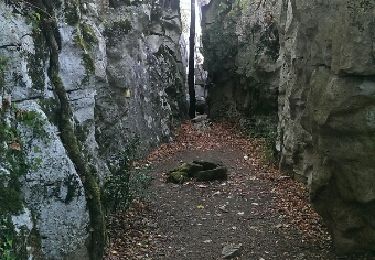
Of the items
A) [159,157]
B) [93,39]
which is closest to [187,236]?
[93,39]

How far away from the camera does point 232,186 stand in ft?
39.6

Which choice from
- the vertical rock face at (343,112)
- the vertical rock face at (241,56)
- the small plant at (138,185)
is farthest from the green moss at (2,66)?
the vertical rock face at (241,56)

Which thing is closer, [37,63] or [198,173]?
[37,63]

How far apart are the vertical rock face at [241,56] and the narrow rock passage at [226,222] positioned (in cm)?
584

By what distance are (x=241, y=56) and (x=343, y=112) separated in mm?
15800

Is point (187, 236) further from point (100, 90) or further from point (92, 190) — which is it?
point (100, 90)

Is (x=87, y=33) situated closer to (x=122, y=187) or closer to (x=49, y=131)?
(x=49, y=131)

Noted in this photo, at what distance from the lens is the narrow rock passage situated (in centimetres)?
782

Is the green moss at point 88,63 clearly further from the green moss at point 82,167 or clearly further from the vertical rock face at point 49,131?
the green moss at point 82,167

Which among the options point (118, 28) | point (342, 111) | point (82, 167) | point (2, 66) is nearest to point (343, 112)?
point (342, 111)

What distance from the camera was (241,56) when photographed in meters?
21.9

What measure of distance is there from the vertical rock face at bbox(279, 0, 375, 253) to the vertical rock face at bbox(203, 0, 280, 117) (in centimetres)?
808

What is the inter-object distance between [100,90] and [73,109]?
331 centimetres

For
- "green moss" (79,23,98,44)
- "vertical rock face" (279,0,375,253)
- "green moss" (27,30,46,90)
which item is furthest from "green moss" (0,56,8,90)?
"vertical rock face" (279,0,375,253)
